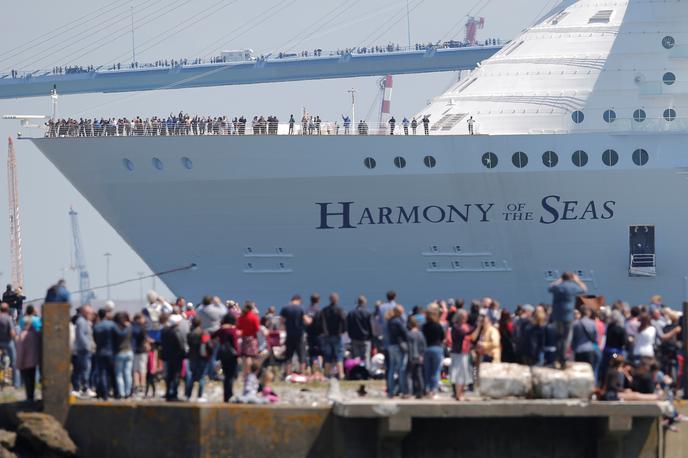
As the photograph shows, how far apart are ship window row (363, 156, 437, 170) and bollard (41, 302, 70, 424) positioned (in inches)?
834

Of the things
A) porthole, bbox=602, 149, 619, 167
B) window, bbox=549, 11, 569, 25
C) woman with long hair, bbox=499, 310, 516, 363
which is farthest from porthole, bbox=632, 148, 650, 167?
woman with long hair, bbox=499, 310, 516, 363

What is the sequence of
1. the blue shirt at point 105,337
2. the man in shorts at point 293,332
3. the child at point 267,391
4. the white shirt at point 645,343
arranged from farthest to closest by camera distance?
1. the man in shorts at point 293,332
2. the white shirt at point 645,343
3. the blue shirt at point 105,337
4. the child at point 267,391

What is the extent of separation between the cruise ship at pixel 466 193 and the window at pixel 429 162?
0.04m

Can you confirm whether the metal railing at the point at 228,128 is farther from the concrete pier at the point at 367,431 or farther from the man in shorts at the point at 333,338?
the concrete pier at the point at 367,431

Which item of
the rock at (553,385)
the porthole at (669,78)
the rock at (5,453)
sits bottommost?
the rock at (5,453)

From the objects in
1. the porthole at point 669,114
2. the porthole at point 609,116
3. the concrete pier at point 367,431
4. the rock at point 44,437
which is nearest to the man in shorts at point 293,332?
the concrete pier at point 367,431

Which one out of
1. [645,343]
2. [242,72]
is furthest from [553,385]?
[242,72]

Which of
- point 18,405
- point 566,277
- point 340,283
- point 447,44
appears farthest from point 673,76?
point 447,44

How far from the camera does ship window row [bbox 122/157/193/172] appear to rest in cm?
4353

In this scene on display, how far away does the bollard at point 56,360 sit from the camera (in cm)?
2194

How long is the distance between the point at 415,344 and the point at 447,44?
67398mm

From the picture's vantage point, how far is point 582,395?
2106cm

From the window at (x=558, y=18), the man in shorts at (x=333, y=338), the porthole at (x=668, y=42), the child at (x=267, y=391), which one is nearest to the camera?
the child at (x=267, y=391)

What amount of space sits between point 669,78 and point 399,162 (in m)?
7.34
